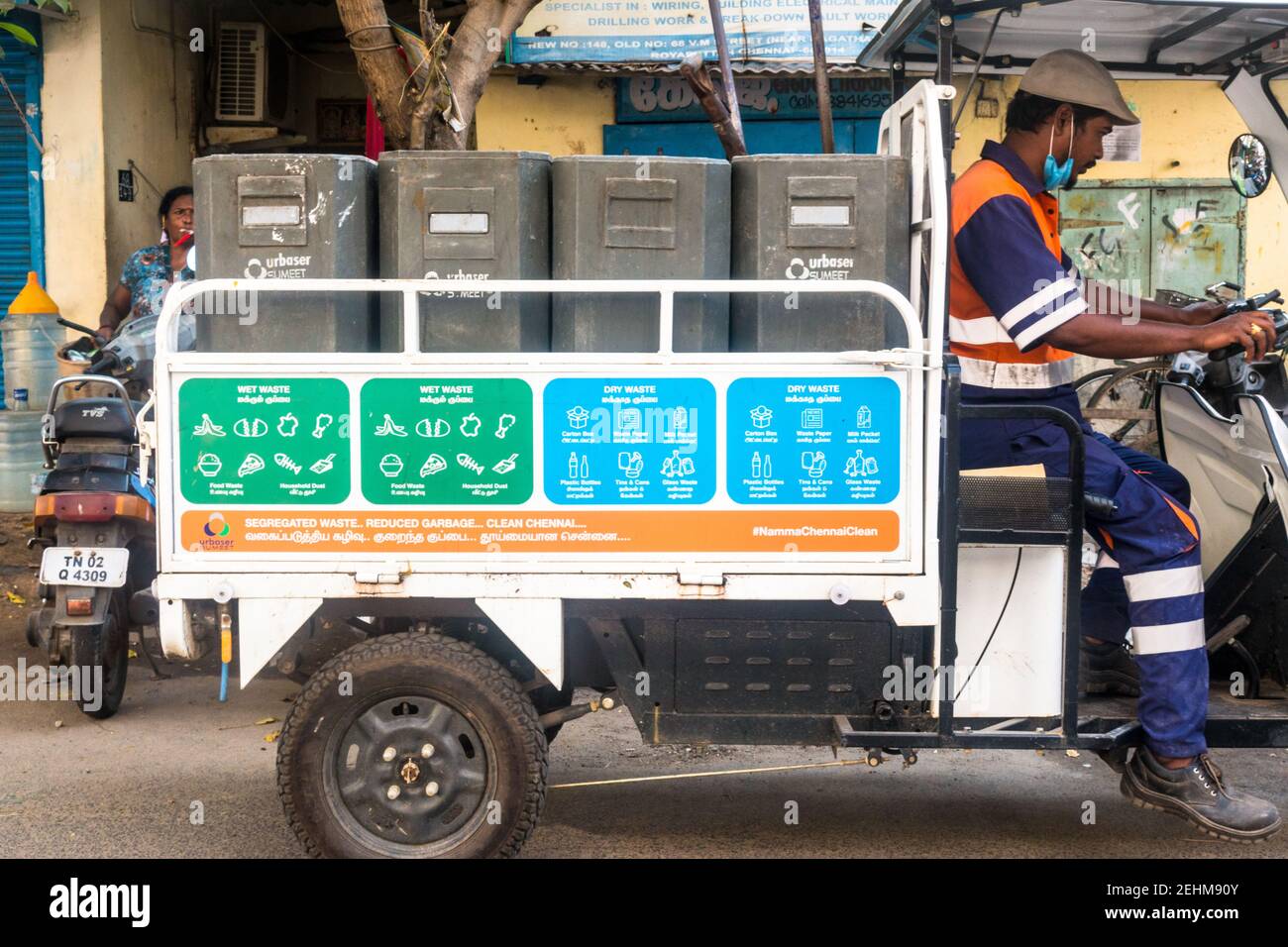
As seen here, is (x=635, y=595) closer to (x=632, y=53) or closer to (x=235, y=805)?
(x=235, y=805)

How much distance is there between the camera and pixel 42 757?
4719 millimetres

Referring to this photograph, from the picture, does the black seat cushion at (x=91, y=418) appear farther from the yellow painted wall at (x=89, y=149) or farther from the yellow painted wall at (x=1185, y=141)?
the yellow painted wall at (x=1185, y=141)

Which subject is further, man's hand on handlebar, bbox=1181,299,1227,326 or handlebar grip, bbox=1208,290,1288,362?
man's hand on handlebar, bbox=1181,299,1227,326

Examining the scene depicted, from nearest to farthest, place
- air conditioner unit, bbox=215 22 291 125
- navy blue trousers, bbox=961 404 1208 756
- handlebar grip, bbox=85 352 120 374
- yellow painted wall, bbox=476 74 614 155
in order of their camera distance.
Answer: navy blue trousers, bbox=961 404 1208 756, handlebar grip, bbox=85 352 120 374, yellow painted wall, bbox=476 74 614 155, air conditioner unit, bbox=215 22 291 125

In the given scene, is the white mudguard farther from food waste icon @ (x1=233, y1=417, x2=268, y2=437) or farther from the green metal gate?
the green metal gate

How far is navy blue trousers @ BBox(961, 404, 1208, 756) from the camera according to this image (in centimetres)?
352

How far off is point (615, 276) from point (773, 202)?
425mm

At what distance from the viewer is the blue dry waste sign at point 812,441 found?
10.7ft

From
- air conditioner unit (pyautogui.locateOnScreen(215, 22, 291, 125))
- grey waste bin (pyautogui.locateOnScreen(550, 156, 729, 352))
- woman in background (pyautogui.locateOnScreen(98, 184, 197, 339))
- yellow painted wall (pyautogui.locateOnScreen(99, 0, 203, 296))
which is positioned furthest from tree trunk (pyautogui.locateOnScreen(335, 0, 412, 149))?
air conditioner unit (pyautogui.locateOnScreen(215, 22, 291, 125))

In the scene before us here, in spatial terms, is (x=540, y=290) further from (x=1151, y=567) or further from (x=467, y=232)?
(x=1151, y=567)

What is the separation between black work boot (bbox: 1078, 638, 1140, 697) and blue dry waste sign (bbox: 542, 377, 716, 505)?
4.87 ft

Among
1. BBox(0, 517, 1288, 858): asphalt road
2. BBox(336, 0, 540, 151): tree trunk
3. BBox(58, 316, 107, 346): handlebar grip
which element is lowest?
BBox(0, 517, 1288, 858): asphalt road

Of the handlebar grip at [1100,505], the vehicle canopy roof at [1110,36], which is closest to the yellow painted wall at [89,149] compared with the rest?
the vehicle canopy roof at [1110,36]

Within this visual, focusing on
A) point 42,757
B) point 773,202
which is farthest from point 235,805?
point 773,202
